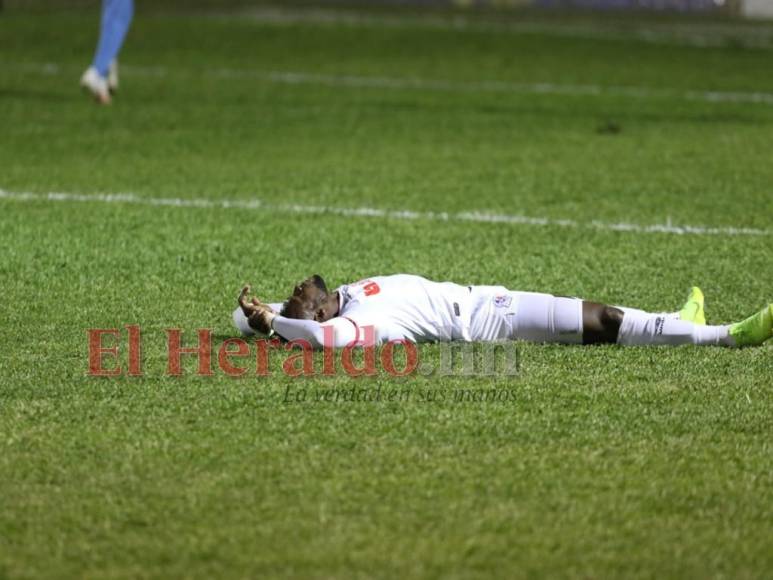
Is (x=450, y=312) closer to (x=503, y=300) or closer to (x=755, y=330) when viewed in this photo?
(x=503, y=300)

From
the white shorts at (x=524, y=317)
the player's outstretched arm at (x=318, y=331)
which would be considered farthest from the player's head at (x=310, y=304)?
the white shorts at (x=524, y=317)

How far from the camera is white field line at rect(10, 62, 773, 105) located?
51.0ft

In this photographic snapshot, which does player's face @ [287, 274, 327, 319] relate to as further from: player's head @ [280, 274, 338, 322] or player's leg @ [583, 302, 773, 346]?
player's leg @ [583, 302, 773, 346]

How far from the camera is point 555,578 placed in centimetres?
375

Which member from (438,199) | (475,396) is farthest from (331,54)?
(475,396)

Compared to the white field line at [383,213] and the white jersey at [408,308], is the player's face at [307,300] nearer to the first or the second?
the white jersey at [408,308]

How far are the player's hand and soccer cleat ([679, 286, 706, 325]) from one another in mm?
1562

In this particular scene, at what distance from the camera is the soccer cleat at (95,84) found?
13852mm

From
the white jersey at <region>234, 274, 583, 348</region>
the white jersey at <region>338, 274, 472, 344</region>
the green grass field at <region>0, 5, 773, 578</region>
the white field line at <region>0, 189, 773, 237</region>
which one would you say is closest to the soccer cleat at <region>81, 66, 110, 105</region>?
the green grass field at <region>0, 5, 773, 578</region>

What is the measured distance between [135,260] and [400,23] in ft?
49.1

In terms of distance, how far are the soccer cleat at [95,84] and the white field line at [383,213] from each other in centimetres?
408

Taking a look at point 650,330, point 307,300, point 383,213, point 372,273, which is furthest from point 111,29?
point 650,330

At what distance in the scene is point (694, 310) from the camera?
614 centimetres

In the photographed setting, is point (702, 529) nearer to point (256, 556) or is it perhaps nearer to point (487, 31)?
point (256, 556)
